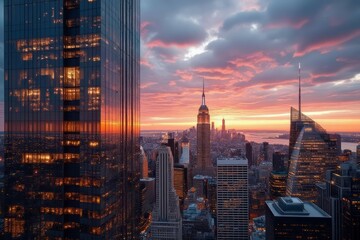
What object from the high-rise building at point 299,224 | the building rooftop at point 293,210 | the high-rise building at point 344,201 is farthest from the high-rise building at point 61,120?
the high-rise building at point 344,201

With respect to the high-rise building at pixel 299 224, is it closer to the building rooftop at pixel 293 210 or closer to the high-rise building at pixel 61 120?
the building rooftop at pixel 293 210

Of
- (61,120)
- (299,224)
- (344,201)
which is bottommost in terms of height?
(299,224)

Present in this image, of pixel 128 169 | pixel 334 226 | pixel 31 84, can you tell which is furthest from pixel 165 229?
pixel 31 84

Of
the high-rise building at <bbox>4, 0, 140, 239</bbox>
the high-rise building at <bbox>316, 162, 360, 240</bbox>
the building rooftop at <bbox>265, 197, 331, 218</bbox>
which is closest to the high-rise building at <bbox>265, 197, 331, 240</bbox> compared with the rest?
the building rooftop at <bbox>265, 197, 331, 218</bbox>

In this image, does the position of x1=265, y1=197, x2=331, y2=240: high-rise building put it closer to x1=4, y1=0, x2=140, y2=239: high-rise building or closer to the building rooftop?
the building rooftop

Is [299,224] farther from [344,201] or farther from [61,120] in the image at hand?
[61,120]

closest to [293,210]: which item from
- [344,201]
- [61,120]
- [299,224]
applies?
[299,224]
